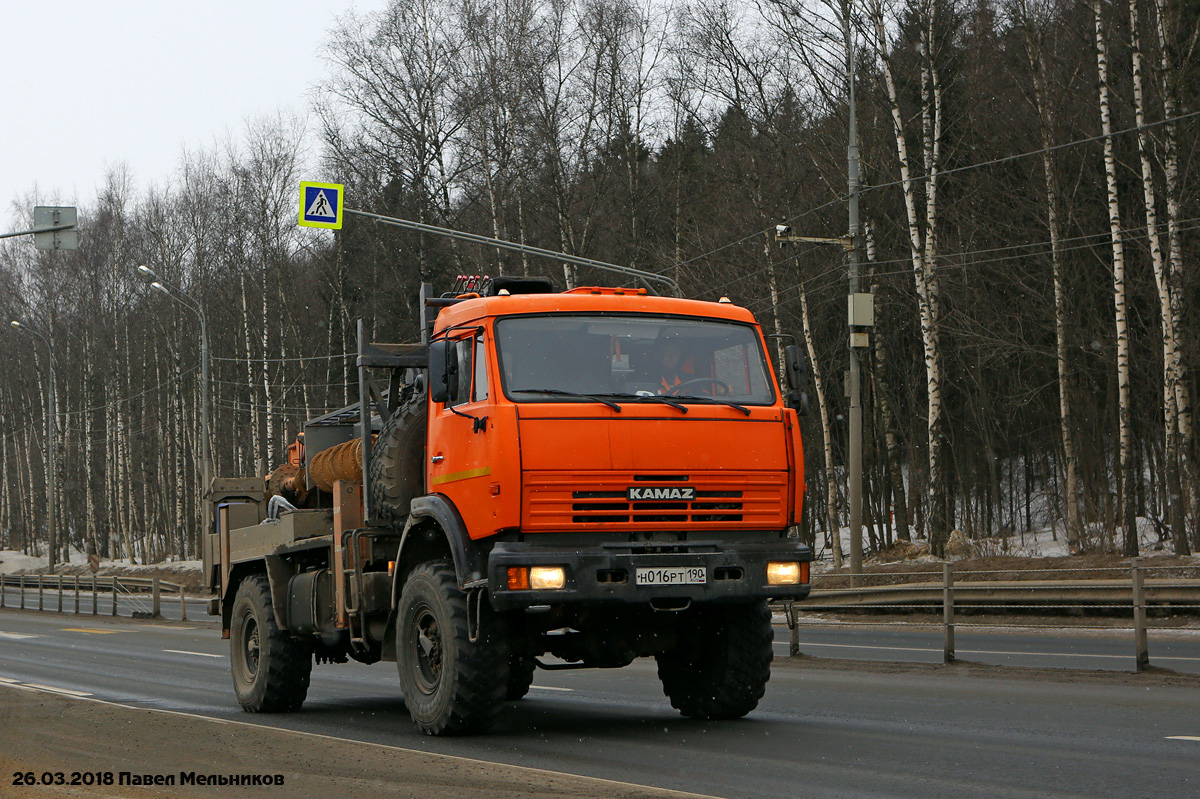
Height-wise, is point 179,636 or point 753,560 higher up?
point 753,560

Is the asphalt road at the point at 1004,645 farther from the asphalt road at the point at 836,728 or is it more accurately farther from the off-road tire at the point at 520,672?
the off-road tire at the point at 520,672

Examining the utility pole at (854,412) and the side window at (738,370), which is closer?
the side window at (738,370)

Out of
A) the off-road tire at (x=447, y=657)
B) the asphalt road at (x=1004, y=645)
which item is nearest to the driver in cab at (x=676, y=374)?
the off-road tire at (x=447, y=657)

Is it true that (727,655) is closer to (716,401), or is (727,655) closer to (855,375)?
(716,401)

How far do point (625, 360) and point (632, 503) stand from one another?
106 cm

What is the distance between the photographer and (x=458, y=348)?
9.91 m

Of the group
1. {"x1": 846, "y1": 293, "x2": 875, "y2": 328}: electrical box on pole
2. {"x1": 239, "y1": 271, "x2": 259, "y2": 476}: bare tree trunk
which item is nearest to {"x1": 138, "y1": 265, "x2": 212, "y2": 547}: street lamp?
{"x1": 239, "y1": 271, "x2": 259, "y2": 476}: bare tree trunk

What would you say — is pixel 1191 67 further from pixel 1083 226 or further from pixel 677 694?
pixel 677 694

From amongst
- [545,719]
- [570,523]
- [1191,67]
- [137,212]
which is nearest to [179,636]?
[545,719]

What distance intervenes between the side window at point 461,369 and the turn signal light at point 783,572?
2.39 meters

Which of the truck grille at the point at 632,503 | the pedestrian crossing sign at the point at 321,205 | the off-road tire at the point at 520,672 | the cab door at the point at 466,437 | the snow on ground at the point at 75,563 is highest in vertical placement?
the pedestrian crossing sign at the point at 321,205

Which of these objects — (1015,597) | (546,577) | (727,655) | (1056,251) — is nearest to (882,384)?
(1056,251)

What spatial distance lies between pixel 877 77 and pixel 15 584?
3601 centimetres

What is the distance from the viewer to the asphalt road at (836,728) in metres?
7.43
